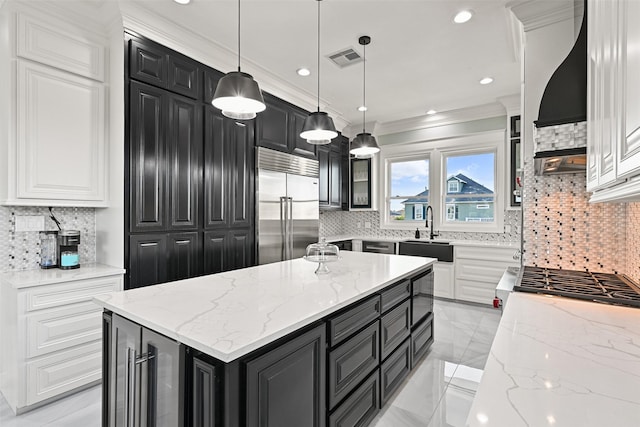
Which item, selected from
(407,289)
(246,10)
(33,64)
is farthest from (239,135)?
(407,289)

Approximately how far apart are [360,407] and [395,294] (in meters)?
0.74

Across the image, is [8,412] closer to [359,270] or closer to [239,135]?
[359,270]

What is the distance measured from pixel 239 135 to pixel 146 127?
38.7 inches

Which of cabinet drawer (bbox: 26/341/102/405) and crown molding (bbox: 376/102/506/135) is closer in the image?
cabinet drawer (bbox: 26/341/102/405)

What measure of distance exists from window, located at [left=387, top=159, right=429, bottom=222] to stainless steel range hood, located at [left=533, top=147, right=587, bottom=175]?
10.9 feet

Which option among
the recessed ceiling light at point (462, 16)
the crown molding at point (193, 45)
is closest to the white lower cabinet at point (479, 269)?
the recessed ceiling light at point (462, 16)

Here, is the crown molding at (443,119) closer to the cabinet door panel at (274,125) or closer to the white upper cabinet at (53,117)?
the cabinet door panel at (274,125)

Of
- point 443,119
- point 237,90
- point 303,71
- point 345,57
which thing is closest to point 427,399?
point 237,90

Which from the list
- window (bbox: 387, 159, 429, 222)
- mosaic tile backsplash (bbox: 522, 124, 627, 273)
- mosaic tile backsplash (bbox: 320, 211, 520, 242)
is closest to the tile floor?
mosaic tile backsplash (bbox: 522, 124, 627, 273)

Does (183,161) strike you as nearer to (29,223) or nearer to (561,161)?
(29,223)

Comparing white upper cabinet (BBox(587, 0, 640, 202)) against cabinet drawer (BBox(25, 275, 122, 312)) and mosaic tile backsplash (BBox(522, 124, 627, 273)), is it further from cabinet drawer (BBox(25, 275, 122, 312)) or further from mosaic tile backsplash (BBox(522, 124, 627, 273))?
cabinet drawer (BBox(25, 275, 122, 312))

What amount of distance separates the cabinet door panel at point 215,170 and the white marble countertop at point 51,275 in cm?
91

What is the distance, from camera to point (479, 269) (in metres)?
4.42

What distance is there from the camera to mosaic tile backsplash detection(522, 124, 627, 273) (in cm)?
201
